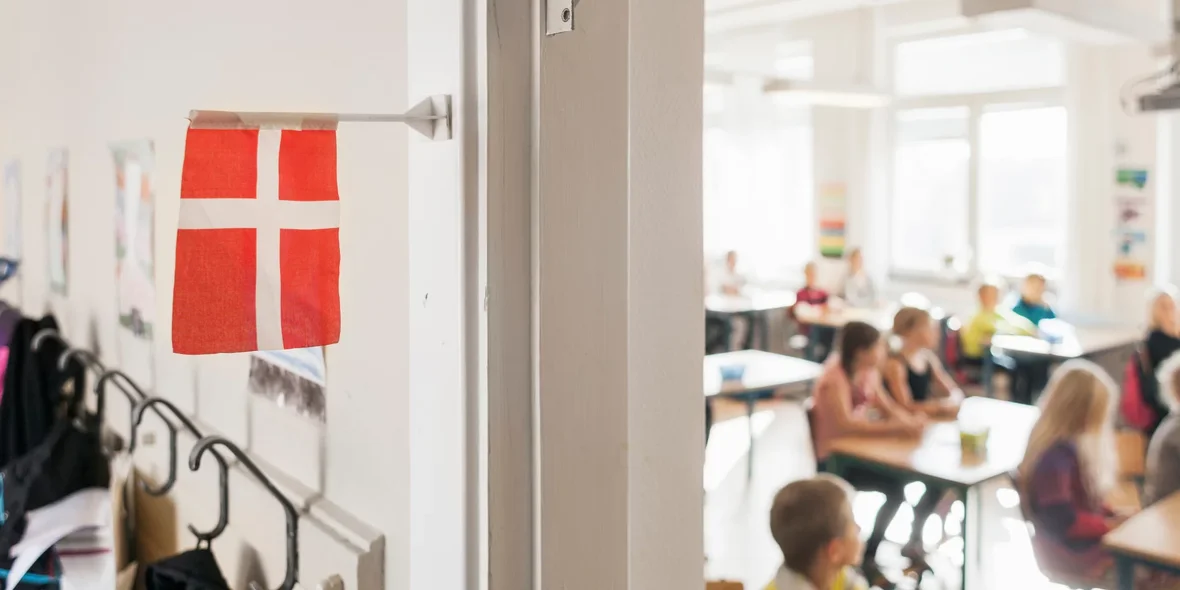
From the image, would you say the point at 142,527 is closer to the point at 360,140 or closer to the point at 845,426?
the point at 360,140

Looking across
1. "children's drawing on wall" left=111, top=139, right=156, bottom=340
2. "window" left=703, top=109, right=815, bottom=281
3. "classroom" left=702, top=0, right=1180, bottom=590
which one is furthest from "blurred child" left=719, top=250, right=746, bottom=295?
"children's drawing on wall" left=111, top=139, right=156, bottom=340

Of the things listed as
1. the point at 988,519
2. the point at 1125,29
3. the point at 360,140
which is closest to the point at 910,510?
the point at 988,519

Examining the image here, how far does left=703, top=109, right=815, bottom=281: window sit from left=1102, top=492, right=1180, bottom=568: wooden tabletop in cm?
572

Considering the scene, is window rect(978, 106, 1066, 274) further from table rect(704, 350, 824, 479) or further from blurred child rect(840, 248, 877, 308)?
table rect(704, 350, 824, 479)

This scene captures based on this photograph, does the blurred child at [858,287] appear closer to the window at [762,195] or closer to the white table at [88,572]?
the window at [762,195]

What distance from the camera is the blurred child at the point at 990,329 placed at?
5.92m

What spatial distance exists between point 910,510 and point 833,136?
4295 millimetres

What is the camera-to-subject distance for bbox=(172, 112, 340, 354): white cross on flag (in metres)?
0.90

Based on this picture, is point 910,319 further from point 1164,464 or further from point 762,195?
point 762,195

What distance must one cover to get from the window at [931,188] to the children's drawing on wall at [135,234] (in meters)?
6.72

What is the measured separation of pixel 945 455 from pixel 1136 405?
6.22 feet

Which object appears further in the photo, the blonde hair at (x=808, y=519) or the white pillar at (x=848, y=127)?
the white pillar at (x=848, y=127)

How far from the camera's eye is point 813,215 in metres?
8.52

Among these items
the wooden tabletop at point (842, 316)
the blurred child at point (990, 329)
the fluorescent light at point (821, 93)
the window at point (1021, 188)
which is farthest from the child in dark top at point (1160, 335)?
the fluorescent light at point (821, 93)
